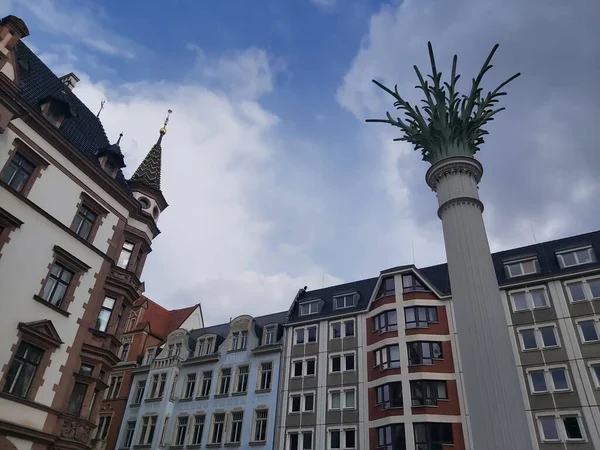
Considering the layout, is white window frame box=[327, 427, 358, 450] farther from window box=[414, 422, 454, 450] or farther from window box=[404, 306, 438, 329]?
window box=[404, 306, 438, 329]

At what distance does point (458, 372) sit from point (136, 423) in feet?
100

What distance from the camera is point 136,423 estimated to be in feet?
154

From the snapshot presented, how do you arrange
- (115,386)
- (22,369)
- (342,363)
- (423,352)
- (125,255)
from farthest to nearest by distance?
1. (115,386)
2. (342,363)
3. (423,352)
4. (125,255)
5. (22,369)

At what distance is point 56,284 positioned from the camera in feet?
82.5

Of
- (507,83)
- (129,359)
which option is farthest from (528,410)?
(129,359)

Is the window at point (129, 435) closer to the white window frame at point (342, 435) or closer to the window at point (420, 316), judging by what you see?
the white window frame at point (342, 435)

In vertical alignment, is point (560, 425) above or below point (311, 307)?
below

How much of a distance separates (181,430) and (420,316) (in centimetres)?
2459

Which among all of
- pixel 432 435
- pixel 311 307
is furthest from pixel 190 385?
pixel 432 435

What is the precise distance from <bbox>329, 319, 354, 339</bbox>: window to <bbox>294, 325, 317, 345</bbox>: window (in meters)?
1.66

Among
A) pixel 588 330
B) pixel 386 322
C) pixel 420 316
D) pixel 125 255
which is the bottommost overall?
pixel 588 330

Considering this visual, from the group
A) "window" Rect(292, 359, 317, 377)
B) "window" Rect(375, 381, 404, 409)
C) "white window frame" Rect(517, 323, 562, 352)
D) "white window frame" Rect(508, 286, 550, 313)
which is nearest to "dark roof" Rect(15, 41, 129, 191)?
"window" Rect(292, 359, 317, 377)

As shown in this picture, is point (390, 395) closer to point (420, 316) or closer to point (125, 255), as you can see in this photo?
point (420, 316)

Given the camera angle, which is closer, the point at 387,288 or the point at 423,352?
the point at 423,352
